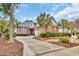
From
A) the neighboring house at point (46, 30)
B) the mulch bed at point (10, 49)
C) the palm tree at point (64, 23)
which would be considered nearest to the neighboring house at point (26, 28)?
the neighboring house at point (46, 30)

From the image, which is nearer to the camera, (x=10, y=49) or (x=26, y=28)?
(x=10, y=49)

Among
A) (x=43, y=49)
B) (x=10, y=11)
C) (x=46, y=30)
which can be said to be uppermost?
(x=10, y=11)

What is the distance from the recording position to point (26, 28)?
2539 mm

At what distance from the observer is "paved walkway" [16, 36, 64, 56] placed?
2.47 meters

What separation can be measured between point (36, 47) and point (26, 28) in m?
0.24

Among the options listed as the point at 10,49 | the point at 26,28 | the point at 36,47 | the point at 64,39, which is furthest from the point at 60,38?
the point at 10,49

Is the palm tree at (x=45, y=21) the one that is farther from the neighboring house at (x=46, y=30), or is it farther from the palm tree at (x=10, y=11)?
the palm tree at (x=10, y=11)

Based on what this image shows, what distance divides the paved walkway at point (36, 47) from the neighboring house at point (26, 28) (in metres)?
0.06

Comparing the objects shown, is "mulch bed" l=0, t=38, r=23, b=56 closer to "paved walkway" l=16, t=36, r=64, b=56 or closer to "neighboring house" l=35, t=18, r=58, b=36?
"paved walkway" l=16, t=36, r=64, b=56

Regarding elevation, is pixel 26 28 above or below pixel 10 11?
below

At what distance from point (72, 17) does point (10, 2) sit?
0.70 metres

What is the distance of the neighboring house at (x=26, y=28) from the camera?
2.50m

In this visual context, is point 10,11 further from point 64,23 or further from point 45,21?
point 64,23

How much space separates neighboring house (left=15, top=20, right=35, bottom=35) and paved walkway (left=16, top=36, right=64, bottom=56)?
0.06 meters
